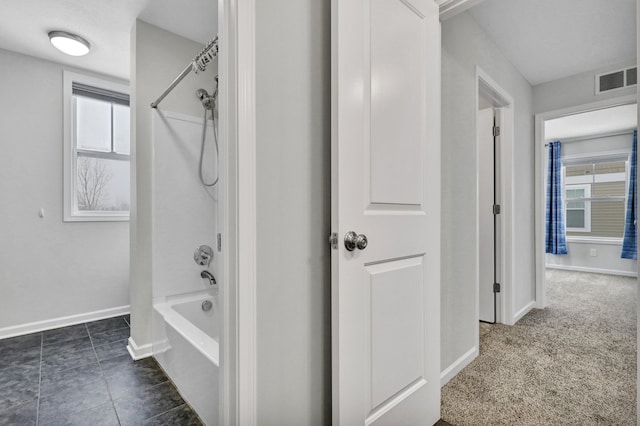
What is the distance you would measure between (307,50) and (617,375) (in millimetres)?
2623

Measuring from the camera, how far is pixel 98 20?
218cm

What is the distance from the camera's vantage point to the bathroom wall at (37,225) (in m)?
2.57

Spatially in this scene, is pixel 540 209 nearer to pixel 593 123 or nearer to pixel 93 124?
pixel 593 123

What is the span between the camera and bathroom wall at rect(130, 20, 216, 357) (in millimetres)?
2205

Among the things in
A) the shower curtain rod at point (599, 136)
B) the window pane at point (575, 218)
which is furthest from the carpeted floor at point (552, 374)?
the shower curtain rod at point (599, 136)

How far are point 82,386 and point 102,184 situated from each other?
2064 mm

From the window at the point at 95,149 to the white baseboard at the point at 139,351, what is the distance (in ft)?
4.93

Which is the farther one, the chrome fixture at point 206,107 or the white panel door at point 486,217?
the white panel door at point 486,217

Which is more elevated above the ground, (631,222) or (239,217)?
(239,217)

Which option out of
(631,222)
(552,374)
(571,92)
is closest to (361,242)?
(552,374)

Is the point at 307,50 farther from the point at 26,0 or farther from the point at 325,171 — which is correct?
the point at 26,0

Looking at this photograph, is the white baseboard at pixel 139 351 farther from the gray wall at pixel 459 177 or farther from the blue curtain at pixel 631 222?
the blue curtain at pixel 631 222

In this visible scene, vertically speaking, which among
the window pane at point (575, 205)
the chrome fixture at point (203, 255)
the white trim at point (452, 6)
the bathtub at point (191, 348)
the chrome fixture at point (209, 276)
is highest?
the white trim at point (452, 6)

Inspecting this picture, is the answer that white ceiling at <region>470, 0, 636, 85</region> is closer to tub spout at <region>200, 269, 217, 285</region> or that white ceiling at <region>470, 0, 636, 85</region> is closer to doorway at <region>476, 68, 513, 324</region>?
doorway at <region>476, 68, 513, 324</region>
